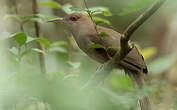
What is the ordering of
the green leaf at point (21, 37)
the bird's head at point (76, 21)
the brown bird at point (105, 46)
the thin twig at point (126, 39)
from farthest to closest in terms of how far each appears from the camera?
the bird's head at point (76, 21), the brown bird at point (105, 46), the green leaf at point (21, 37), the thin twig at point (126, 39)

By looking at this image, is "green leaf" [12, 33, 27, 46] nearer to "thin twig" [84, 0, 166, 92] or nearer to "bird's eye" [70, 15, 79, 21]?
"thin twig" [84, 0, 166, 92]

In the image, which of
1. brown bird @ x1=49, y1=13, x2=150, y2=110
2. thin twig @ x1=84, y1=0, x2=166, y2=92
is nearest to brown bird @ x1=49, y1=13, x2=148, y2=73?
brown bird @ x1=49, y1=13, x2=150, y2=110

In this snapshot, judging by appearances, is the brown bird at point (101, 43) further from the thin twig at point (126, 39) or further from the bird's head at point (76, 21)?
the thin twig at point (126, 39)

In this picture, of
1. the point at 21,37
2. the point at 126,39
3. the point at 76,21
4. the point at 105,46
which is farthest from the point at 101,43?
the point at 126,39

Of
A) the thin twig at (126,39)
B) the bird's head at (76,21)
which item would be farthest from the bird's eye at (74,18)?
the thin twig at (126,39)

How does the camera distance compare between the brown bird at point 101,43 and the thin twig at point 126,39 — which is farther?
the brown bird at point 101,43

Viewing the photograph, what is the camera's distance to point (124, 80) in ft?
7.82

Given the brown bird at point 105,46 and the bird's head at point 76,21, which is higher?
the bird's head at point 76,21

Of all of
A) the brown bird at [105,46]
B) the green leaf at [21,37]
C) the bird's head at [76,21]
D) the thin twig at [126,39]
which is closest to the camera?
the thin twig at [126,39]

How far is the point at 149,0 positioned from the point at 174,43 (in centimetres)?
616

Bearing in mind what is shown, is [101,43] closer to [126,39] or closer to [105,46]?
[105,46]

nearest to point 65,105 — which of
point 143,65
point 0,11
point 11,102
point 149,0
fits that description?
point 11,102

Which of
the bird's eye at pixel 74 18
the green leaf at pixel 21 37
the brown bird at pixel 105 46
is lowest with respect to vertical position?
the brown bird at pixel 105 46

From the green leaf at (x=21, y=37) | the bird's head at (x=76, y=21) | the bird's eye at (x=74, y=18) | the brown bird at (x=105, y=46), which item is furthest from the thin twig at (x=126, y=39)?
the bird's eye at (x=74, y=18)
